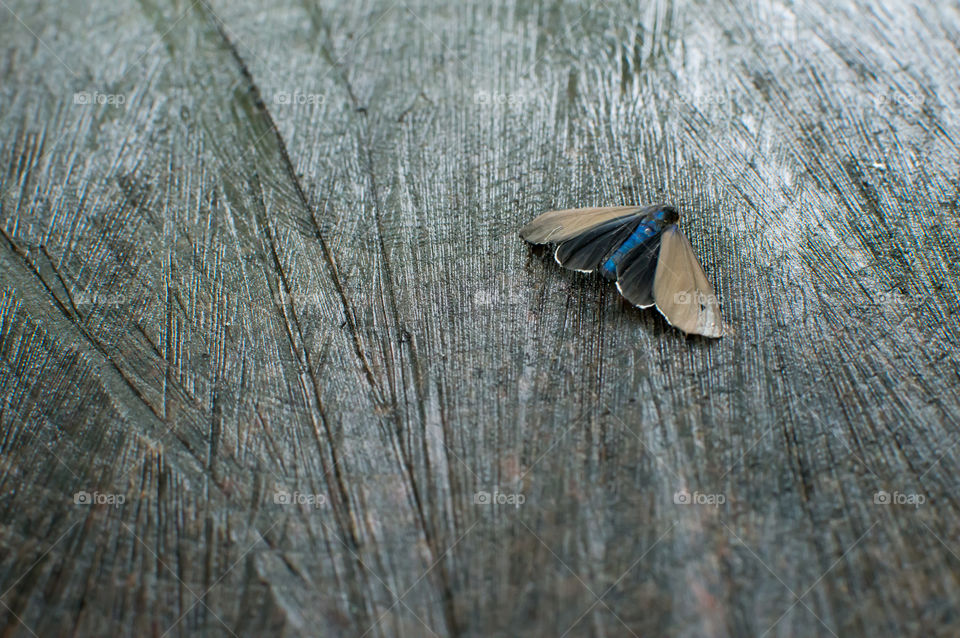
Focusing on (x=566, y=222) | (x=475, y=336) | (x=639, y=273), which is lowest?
(x=475, y=336)

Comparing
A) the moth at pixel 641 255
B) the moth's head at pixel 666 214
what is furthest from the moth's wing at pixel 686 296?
the moth's head at pixel 666 214

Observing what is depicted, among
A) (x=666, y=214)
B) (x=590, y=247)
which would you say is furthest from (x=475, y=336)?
(x=666, y=214)

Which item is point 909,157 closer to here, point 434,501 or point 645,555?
point 645,555

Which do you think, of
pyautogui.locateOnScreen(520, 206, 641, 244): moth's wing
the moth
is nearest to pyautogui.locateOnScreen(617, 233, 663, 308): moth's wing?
the moth

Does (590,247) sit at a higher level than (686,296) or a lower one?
higher

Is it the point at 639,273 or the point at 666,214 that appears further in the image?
the point at 666,214

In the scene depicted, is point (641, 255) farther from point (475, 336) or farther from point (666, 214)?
point (475, 336)

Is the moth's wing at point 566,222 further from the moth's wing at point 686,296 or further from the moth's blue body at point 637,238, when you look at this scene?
the moth's wing at point 686,296
